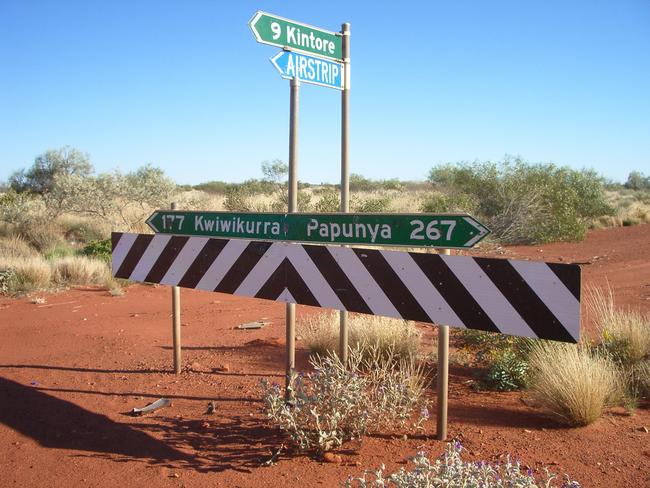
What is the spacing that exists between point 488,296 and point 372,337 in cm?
283

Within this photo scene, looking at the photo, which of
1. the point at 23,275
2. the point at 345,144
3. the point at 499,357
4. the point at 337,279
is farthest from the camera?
the point at 23,275

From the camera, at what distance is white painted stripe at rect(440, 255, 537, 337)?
3.64m

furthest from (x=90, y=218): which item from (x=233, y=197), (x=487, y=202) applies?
(x=487, y=202)

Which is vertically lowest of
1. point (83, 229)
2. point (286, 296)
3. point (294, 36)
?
point (286, 296)

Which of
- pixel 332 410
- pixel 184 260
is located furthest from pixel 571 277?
pixel 184 260

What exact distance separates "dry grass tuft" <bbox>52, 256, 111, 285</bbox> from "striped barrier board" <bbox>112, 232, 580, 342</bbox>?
310 inches

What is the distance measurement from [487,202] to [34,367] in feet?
61.2

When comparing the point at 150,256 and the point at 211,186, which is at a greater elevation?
the point at 211,186

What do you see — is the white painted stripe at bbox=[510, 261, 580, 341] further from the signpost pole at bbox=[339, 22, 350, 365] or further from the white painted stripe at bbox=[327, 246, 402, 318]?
the signpost pole at bbox=[339, 22, 350, 365]

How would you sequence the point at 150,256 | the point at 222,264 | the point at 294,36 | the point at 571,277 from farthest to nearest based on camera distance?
the point at 150,256
the point at 222,264
the point at 294,36
the point at 571,277

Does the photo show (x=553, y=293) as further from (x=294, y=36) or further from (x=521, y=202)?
(x=521, y=202)

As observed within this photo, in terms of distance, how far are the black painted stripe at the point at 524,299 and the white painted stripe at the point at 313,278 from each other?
1153 mm

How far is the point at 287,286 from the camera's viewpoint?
475 centimetres

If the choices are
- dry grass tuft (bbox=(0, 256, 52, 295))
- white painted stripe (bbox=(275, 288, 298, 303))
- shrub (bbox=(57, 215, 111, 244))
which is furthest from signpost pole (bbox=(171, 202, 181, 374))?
shrub (bbox=(57, 215, 111, 244))
